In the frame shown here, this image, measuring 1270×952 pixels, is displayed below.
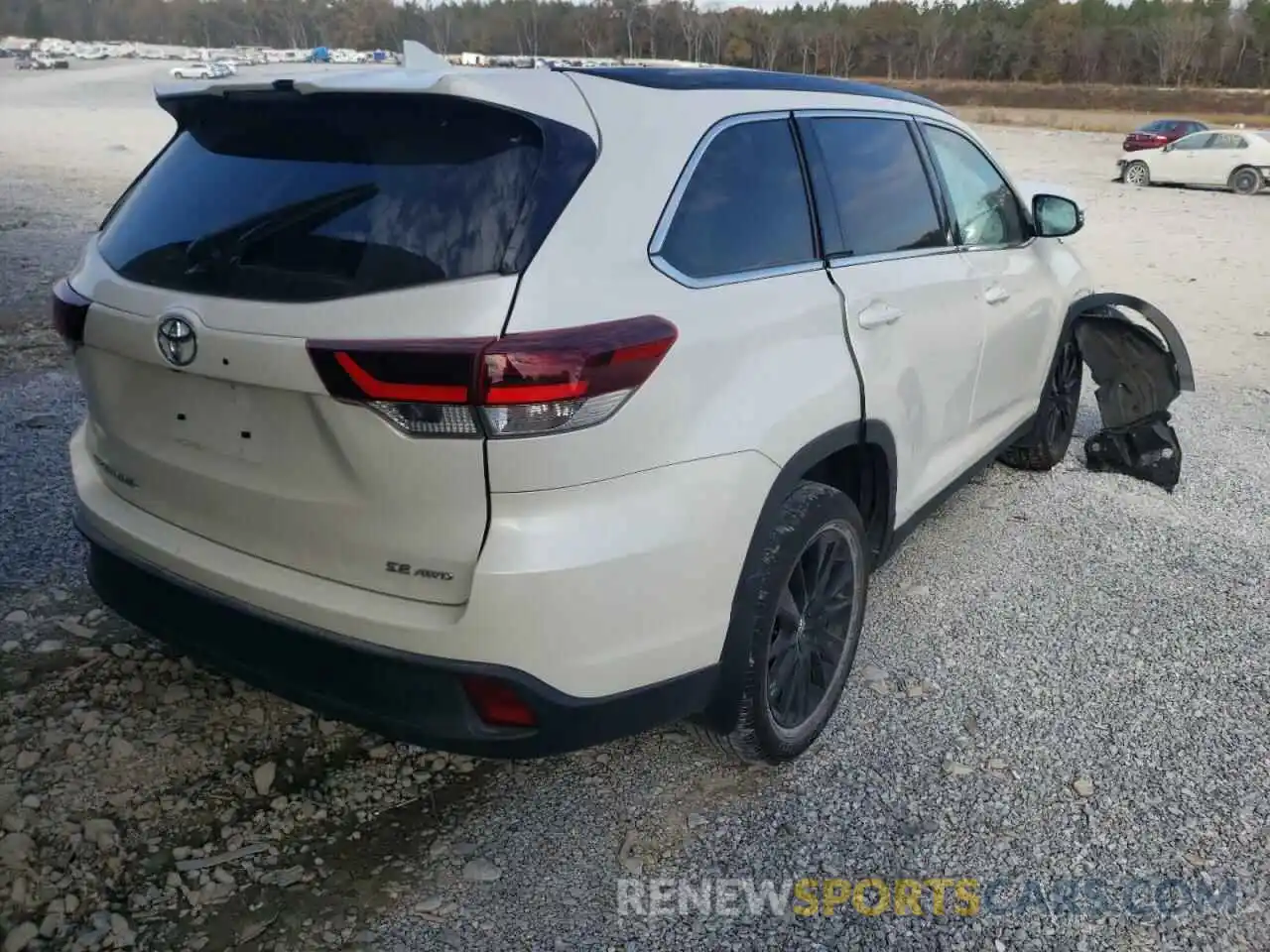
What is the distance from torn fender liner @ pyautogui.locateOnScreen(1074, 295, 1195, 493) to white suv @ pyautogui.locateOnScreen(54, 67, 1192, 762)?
2.89m

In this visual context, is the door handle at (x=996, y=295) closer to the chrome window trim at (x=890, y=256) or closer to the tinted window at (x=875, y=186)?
the chrome window trim at (x=890, y=256)

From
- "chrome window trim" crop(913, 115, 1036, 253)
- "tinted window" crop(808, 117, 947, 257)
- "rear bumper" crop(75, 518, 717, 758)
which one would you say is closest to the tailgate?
"rear bumper" crop(75, 518, 717, 758)

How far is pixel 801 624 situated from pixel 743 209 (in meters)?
1.15

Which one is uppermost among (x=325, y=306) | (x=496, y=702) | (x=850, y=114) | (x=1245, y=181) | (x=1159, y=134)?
(x=850, y=114)

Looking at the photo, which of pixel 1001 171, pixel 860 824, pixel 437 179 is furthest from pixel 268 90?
pixel 1001 171

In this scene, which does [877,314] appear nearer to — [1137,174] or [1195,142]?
[1137,174]

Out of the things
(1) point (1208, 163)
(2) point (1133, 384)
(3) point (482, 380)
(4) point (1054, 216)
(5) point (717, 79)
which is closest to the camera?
(3) point (482, 380)

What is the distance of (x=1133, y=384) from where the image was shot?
542cm

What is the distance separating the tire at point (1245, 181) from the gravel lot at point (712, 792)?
22.8m

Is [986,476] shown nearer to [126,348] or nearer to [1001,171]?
[1001,171]

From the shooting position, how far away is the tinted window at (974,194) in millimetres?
3920

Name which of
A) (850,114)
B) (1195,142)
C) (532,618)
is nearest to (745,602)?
(532,618)

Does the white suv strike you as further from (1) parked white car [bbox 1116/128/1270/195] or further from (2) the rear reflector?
(1) parked white car [bbox 1116/128/1270/195]

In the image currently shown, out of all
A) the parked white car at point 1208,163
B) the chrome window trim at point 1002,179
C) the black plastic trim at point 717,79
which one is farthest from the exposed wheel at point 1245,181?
the black plastic trim at point 717,79
